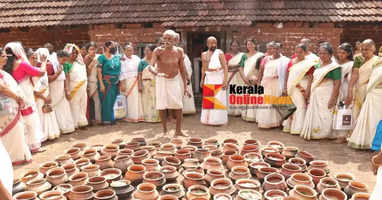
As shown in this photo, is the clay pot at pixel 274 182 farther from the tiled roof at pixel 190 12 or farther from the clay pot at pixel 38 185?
the tiled roof at pixel 190 12

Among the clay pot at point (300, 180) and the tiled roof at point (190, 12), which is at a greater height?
the tiled roof at point (190, 12)

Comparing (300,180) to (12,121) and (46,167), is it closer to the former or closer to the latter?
(46,167)

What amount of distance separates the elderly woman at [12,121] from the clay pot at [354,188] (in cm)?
449

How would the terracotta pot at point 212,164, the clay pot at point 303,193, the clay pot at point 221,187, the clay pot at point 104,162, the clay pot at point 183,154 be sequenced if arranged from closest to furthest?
the clay pot at point 303,193 → the clay pot at point 221,187 → the terracotta pot at point 212,164 → the clay pot at point 104,162 → the clay pot at point 183,154

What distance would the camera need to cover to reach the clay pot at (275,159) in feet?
14.5

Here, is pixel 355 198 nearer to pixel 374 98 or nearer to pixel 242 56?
pixel 374 98

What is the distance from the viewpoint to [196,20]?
8.53 metres

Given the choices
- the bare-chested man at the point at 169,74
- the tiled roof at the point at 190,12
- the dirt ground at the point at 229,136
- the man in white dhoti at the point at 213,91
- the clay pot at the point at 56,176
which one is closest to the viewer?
the clay pot at the point at 56,176

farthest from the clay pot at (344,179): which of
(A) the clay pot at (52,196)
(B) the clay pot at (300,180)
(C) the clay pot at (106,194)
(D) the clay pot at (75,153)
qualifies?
(D) the clay pot at (75,153)

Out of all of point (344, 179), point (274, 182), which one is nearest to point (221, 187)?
point (274, 182)

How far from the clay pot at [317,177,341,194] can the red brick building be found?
5543 mm

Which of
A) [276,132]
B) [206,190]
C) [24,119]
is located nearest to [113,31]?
[24,119]

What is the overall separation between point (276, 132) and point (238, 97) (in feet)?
5.13

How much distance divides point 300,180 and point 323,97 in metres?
2.61
